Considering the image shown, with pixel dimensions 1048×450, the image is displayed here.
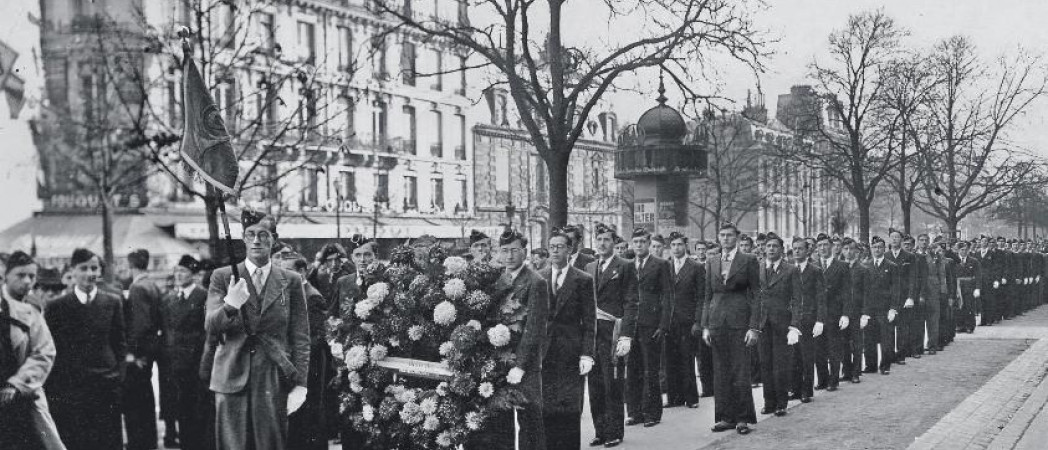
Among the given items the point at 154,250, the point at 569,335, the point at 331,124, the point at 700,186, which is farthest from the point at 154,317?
the point at 700,186

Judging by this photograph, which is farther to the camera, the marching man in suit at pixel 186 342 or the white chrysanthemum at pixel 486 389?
the marching man in suit at pixel 186 342

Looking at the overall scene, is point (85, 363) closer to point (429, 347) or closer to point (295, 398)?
point (295, 398)

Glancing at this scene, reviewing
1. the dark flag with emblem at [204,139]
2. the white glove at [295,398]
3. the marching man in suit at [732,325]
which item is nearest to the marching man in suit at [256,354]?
the white glove at [295,398]

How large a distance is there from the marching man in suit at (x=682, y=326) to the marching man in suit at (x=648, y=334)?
109 cm

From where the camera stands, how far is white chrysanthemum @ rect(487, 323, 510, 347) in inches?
275

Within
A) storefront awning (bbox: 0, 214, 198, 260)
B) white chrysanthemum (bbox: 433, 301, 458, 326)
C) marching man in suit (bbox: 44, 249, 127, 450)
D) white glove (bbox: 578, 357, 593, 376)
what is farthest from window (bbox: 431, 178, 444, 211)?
white chrysanthemum (bbox: 433, 301, 458, 326)

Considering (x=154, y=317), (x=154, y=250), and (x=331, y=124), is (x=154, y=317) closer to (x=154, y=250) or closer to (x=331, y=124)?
(x=154, y=250)

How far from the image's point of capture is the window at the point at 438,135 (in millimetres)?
53688

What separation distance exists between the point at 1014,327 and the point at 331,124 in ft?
97.2

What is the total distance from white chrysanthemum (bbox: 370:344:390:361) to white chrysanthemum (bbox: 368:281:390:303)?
0.32 metres

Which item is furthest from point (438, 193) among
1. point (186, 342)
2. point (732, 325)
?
point (186, 342)

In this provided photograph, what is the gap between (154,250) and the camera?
115 feet

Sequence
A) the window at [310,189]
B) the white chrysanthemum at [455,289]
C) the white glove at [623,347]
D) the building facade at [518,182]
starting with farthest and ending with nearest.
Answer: the building facade at [518,182], the window at [310,189], the white glove at [623,347], the white chrysanthemum at [455,289]

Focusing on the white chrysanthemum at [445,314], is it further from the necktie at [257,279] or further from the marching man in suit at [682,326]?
the marching man in suit at [682,326]
